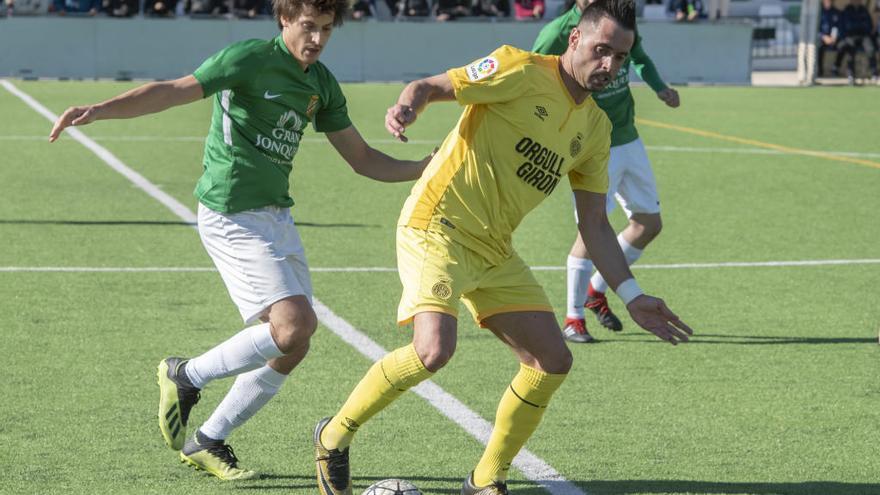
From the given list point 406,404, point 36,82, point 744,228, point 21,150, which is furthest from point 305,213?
point 36,82

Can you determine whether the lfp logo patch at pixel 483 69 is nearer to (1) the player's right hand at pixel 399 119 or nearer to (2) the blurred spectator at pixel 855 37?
(1) the player's right hand at pixel 399 119

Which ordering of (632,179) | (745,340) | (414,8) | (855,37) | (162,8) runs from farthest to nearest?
(855,37) < (414,8) < (162,8) < (632,179) < (745,340)

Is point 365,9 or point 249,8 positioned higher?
point 249,8

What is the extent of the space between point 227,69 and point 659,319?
6.50ft

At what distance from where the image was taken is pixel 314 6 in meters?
5.71

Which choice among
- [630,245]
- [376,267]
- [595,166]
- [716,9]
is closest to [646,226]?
[630,245]

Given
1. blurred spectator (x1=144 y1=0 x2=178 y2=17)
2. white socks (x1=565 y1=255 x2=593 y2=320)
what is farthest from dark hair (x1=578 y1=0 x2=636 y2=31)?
blurred spectator (x1=144 y1=0 x2=178 y2=17)

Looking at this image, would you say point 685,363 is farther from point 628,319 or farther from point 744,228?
point 744,228

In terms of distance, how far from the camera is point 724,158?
18344 mm

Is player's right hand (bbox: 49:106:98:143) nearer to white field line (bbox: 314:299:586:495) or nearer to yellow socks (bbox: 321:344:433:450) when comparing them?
yellow socks (bbox: 321:344:433:450)

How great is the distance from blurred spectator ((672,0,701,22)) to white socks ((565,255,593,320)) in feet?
75.0

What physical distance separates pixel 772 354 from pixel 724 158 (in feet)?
33.1

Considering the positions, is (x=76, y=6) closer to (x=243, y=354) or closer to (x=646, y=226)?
(x=646, y=226)

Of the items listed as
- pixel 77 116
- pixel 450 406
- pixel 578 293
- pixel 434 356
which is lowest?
pixel 578 293
